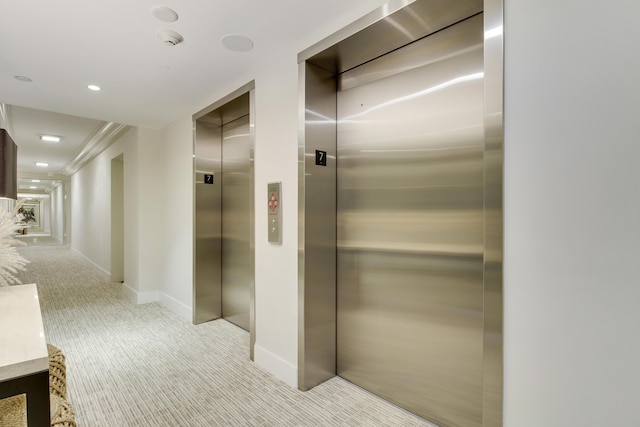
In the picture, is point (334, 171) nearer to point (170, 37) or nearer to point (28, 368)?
point (170, 37)

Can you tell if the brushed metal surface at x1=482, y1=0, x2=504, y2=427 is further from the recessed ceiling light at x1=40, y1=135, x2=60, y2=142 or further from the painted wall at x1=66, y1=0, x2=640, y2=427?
the recessed ceiling light at x1=40, y1=135, x2=60, y2=142

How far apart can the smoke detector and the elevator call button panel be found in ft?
4.04

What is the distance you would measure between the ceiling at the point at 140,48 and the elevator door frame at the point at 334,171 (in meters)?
0.16

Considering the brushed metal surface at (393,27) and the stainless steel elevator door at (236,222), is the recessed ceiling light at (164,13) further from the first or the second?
the stainless steel elevator door at (236,222)

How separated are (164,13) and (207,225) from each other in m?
2.41

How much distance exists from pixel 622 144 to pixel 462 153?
2.52 ft

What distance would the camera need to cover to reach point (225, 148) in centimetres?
392

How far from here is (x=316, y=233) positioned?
2.44 m

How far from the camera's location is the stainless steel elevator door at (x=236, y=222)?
11.8 feet

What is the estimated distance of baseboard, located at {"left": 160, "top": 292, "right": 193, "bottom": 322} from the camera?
3.97 meters

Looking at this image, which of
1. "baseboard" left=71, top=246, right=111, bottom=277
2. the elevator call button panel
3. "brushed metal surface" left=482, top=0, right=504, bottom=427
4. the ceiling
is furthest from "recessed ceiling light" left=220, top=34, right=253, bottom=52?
"baseboard" left=71, top=246, right=111, bottom=277

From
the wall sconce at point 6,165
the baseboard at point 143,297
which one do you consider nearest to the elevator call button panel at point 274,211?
the wall sconce at point 6,165

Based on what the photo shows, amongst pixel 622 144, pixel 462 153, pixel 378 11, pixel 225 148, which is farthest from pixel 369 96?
pixel 225 148

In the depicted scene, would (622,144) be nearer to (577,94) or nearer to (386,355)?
(577,94)
